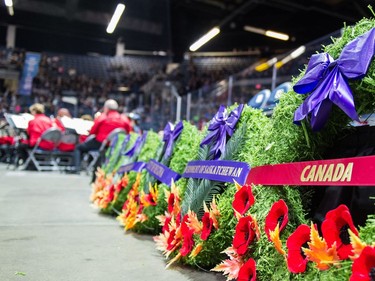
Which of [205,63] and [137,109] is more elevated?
[205,63]

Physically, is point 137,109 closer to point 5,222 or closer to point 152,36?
point 152,36

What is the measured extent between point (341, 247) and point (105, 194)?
2.87m

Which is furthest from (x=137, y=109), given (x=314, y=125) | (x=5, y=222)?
(x=314, y=125)

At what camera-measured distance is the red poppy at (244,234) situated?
4.88 feet

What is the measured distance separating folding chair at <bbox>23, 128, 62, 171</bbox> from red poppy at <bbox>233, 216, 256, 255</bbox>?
6999mm

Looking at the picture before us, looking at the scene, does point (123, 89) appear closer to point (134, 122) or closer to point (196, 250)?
point (134, 122)

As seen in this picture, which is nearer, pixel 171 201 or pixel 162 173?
pixel 171 201

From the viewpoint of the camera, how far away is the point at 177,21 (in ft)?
60.8

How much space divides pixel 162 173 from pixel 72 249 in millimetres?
700

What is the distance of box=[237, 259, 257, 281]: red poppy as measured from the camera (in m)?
1.41

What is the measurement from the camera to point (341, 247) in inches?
42.8

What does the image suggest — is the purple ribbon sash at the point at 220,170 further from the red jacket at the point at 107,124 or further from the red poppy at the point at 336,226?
the red jacket at the point at 107,124

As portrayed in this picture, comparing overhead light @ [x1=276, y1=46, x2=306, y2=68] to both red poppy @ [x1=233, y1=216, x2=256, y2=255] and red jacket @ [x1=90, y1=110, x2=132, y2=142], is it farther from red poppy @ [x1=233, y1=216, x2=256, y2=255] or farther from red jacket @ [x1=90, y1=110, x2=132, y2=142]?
red poppy @ [x1=233, y1=216, x2=256, y2=255]

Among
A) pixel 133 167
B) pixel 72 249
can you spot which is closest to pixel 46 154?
pixel 133 167
